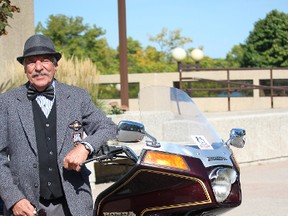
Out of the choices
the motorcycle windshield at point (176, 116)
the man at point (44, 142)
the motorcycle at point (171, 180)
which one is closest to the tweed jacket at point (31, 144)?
the man at point (44, 142)

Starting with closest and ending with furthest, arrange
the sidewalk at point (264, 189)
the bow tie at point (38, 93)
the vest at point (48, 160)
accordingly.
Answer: the vest at point (48, 160) → the bow tie at point (38, 93) → the sidewalk at point (264, 189)

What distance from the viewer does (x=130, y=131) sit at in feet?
11.6

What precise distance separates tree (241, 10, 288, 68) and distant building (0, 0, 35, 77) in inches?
1624

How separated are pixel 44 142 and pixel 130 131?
442 millimetres

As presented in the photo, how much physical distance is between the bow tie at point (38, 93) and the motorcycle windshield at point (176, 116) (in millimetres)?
725

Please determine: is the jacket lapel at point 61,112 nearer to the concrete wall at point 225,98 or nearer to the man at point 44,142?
the man at point 44,142

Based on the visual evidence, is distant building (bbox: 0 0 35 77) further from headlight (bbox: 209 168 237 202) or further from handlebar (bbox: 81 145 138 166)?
headlight (bbox: 209 168 237 202)

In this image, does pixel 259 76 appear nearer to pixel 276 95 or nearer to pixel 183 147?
pixel 276 95

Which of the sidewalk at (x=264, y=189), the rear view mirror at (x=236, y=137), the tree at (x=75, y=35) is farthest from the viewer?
the tree at (x=75, y=35)

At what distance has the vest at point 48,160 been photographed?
342 cm

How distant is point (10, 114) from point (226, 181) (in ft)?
3.75

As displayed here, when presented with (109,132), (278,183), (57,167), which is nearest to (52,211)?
(57,167)

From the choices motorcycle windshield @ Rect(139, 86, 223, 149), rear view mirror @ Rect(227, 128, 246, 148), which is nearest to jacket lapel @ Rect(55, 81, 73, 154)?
motorcycle windshield @ Rect(139, 86, 223, 149)

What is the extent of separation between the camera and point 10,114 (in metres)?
3.48
